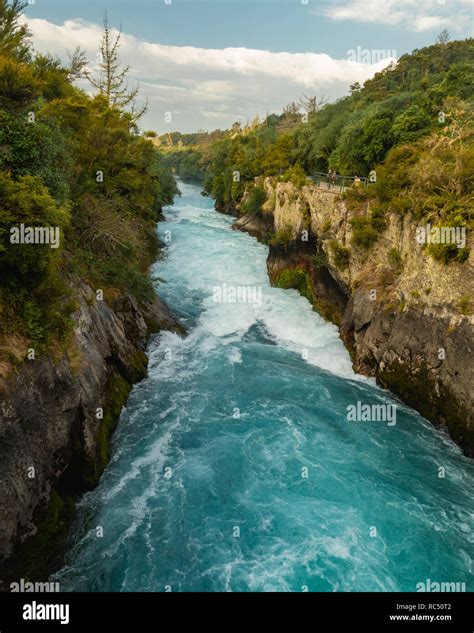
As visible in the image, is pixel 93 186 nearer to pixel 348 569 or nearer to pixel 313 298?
pixel 313 298

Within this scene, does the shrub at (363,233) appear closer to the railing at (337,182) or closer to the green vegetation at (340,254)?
the green vegetation at (340,254)

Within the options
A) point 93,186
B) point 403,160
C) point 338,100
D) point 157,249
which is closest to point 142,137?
point 157,249

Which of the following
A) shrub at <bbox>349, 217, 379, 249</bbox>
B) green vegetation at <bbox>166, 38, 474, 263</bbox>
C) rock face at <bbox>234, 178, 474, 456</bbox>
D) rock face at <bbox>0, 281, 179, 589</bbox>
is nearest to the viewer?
rock face at <bbox>0, 281, 179, 589</bbox>

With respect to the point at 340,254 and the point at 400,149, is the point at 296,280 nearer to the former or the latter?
the point at 340,254

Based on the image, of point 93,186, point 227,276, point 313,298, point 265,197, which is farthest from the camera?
point 265,197
